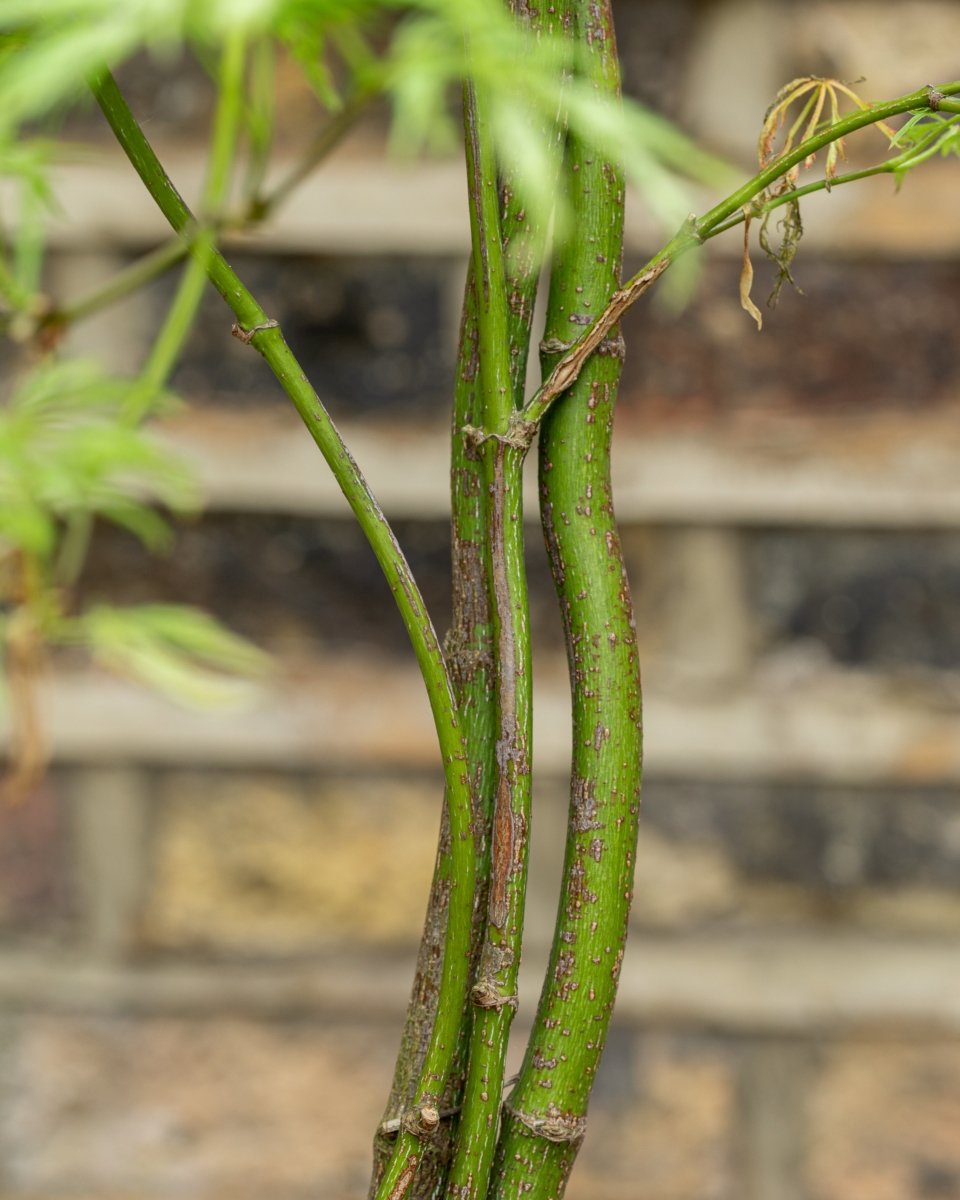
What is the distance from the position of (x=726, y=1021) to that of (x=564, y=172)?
46 cm

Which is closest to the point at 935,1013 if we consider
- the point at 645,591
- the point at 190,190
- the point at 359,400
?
the point at 645,591

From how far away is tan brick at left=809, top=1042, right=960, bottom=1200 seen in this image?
1.83ft

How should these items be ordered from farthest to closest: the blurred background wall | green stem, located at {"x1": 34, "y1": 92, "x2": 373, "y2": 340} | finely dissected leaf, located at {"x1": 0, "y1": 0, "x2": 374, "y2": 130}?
the blurred background wall
green stem, located at {"x1": 34, "y1": 92, "x2": 373, "y2": 340}
finely dissected leaf, located at {"x1": 0, "y1": 0, "x2": 374, "y2": 130}

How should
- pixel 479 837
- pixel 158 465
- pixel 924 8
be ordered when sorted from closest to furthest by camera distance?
1. pixel 479 837
2. pixel 158 465
3. pixel 924 8

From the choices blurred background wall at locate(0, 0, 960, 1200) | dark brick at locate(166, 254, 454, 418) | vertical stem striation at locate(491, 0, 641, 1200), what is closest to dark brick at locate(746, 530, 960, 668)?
blurred background wall at locate(0, 0, 960, 1200)

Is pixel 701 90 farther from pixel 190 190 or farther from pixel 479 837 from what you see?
pixel 479 837

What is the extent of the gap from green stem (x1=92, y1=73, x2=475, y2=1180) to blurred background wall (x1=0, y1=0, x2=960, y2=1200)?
330 mm

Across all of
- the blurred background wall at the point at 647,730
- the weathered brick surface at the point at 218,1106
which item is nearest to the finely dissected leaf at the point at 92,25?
the blurred background wall at the point at 647,730

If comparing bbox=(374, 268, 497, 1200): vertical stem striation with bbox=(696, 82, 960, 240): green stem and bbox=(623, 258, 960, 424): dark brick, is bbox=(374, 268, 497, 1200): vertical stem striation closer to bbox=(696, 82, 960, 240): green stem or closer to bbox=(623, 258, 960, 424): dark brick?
bbox=(696, 82, 960, 240): green stem

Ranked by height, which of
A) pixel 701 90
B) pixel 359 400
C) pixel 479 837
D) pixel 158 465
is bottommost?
pixel 479 837

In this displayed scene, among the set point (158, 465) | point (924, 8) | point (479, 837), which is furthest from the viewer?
point (924, 8)

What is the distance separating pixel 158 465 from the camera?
14.1 inches

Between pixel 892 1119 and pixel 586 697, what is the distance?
467 millimetres

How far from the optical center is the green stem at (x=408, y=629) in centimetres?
17
